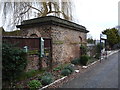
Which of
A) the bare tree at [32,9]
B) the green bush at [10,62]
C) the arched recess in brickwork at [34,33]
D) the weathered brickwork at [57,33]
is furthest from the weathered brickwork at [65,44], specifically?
the green bush at [10,62]

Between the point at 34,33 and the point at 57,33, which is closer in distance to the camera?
the point at 57,33

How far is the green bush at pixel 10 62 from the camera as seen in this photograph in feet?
17.1

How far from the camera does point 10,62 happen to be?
17.5 feet

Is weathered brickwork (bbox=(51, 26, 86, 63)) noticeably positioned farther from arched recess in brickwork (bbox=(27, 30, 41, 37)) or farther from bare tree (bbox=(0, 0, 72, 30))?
bare tree (bbox=(0, 0, 72, 30))

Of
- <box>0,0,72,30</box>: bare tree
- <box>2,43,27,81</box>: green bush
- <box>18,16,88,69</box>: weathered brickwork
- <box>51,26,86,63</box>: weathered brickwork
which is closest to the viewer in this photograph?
<box>2,43,27,81</box>: green bush

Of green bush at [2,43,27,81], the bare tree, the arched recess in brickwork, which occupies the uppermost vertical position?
the bare tree

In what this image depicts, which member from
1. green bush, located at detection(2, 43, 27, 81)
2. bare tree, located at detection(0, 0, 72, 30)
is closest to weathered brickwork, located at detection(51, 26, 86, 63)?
bare tree, located at detection(0, 0, 72, 30)

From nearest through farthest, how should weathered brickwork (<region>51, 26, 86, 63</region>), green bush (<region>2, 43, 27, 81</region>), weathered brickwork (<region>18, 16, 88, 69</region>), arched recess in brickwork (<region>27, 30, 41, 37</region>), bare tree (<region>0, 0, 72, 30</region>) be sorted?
1. green bush (<region>2, 43, 27, 81</region>)
2. weathered brickwork (<region>18, 16, 88, 69</region>)
3. weathered brickwork (<region>51, 26, 86, 63</region>)
4. arched recess in brickwork (<region>27, 30, 41, 37</region>)
5. bare tree (<region>0, 0, 72, 30</region>)

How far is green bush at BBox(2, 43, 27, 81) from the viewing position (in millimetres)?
5219

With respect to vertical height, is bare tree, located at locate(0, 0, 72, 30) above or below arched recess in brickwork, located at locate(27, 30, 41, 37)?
above

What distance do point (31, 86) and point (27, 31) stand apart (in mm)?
5937

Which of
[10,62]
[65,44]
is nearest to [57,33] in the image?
[65,44]

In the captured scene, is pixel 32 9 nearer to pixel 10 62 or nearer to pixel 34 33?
pixel 34 33

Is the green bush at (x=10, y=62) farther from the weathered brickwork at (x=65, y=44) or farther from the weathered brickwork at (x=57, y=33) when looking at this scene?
the weathered brickwork at (x=65, y=44)
